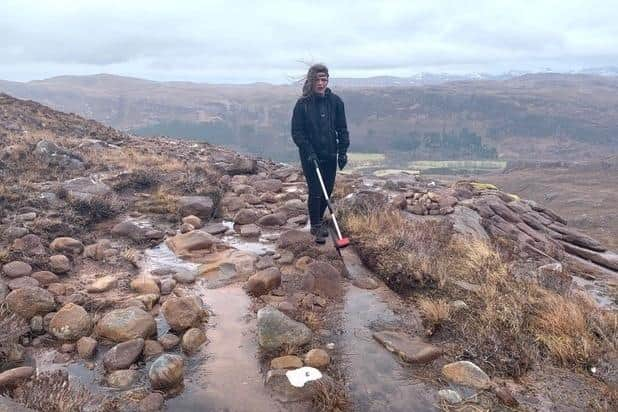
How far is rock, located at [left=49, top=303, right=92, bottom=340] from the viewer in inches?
175

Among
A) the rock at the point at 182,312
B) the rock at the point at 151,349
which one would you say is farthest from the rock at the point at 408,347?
the rock at the point at 151,349

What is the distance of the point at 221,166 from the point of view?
41.1 feet

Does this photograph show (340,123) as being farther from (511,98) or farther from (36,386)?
(511,98)

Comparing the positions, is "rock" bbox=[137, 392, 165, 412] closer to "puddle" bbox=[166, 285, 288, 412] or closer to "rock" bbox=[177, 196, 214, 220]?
"puddle" bbox=[166, 285, 288, 412]

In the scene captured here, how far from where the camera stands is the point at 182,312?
4.75 meters

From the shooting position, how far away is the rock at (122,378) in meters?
3.83

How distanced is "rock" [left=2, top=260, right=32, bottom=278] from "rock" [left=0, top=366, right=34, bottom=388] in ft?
5.96

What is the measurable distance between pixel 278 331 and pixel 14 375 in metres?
2.11

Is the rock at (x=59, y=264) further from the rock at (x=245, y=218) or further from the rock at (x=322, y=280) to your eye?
the rock at (x=245, y=218)

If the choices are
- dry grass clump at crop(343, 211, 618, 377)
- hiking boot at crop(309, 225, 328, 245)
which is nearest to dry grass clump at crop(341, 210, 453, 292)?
dry grass clump at crop(343, 211, 618, 377)

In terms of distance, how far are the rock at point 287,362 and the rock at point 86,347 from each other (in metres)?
1.57

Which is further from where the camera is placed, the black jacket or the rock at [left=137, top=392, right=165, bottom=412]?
the black jacket

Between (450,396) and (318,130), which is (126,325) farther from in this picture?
(318,130)

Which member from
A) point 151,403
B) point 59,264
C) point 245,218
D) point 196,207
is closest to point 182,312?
point 151,403
